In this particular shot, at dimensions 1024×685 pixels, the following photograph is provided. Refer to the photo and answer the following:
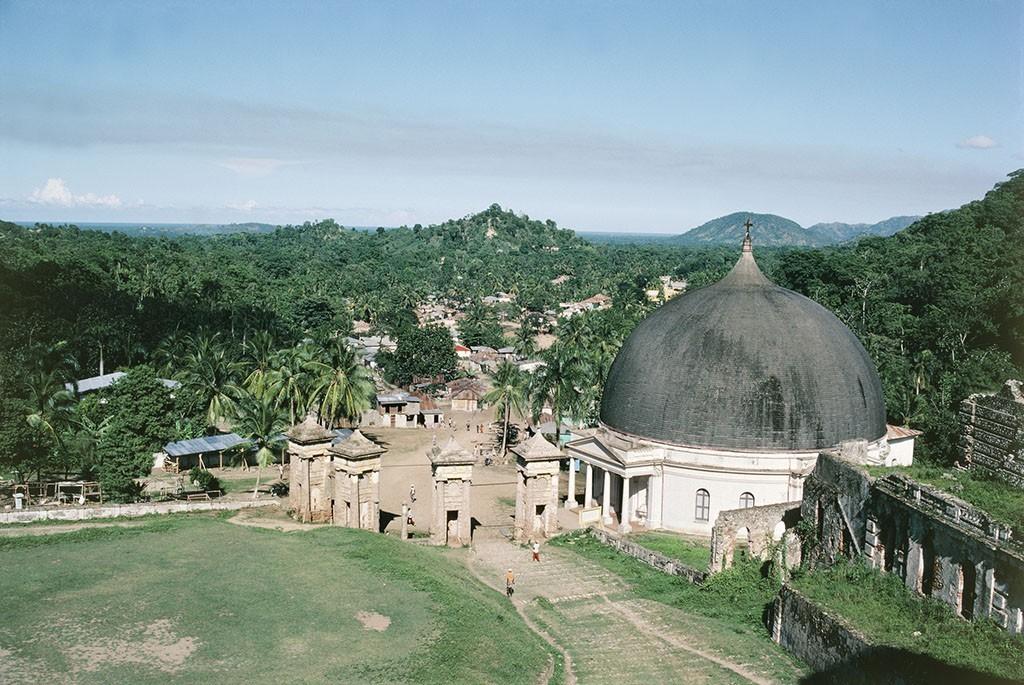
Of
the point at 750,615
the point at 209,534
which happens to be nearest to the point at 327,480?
the point at 209,534

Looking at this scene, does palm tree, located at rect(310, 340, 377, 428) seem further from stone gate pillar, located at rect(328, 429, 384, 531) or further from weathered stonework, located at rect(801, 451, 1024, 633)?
weathered stonework, located at rect(801, 451, 1024, 633)

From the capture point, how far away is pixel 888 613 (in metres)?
23.6

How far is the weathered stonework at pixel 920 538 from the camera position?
2130cm

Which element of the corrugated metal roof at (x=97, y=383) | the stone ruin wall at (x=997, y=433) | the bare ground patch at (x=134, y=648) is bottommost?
the bare ground patch at (x=134, y=648)

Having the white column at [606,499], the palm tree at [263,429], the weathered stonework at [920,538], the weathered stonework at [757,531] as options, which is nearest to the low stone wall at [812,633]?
the weathered stonework at [920,538]

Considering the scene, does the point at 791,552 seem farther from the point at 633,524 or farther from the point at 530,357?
the point at 530,357

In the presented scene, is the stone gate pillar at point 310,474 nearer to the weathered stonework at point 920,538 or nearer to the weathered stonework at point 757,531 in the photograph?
the weathered stonework at point 757,531

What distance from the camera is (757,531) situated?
35.0 m

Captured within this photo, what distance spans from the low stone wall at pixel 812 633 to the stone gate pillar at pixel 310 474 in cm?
1980

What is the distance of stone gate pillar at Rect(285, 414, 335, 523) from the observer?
36812mm

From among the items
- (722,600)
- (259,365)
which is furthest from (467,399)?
(722,600)

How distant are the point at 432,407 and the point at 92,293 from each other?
1346 inches

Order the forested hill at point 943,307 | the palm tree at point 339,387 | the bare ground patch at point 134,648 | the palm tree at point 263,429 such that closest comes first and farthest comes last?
the bare ground patch at point 134,648 → the palm tree at point 263,429 → the forested hill at point 943,307 → the palm tree at point 339,387

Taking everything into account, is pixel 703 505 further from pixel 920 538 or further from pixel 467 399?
pixel 467 399
